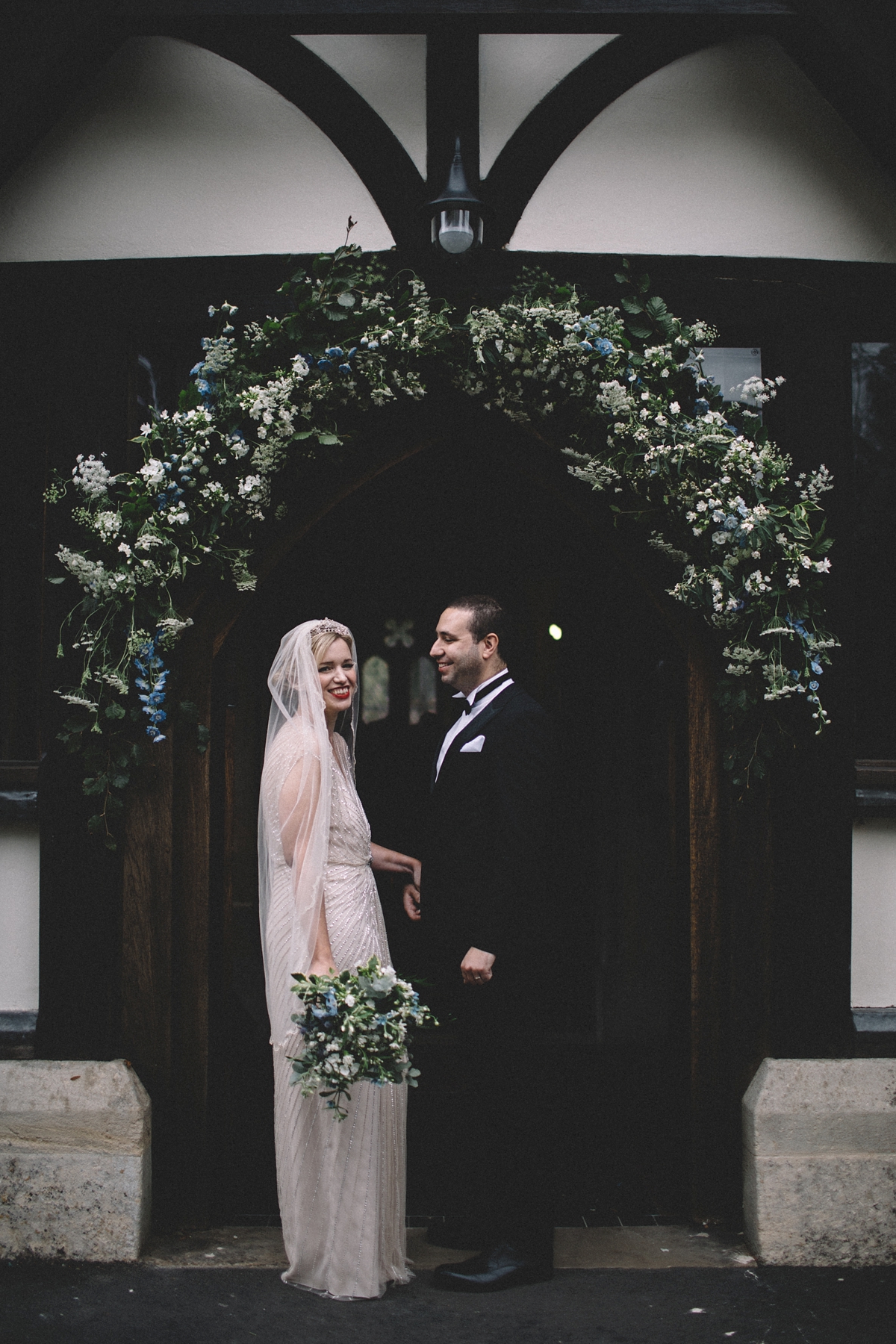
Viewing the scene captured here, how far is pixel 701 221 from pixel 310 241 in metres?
1.44

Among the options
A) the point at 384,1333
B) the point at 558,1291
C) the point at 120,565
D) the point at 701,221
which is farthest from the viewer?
the point at 701,221

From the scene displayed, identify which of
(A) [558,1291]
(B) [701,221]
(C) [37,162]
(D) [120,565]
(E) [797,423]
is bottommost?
(A) [558,1291]

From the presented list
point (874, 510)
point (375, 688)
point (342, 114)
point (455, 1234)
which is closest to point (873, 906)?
point (874, 510)

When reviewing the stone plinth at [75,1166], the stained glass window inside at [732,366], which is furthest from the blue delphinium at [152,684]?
the stained glass window inside at [732,366]

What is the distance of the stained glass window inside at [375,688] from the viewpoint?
7.16 metres

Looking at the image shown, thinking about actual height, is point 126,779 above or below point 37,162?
below

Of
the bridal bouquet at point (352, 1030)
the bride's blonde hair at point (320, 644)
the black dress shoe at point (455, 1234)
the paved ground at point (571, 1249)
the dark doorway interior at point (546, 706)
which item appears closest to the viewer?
the bridal bouquet at point (352, 1030)

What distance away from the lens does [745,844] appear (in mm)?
3812

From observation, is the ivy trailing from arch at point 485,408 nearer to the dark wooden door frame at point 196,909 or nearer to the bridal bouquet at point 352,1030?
the dark wooden door frame at point 196,909

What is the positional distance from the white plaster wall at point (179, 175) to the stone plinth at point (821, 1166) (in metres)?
3.36

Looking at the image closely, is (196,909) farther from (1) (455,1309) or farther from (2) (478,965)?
(1) (455,1309)

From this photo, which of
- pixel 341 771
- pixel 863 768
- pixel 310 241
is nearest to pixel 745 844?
pixel 863 768

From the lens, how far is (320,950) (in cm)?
326

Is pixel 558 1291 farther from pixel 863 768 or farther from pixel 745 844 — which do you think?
pixel 863 768
